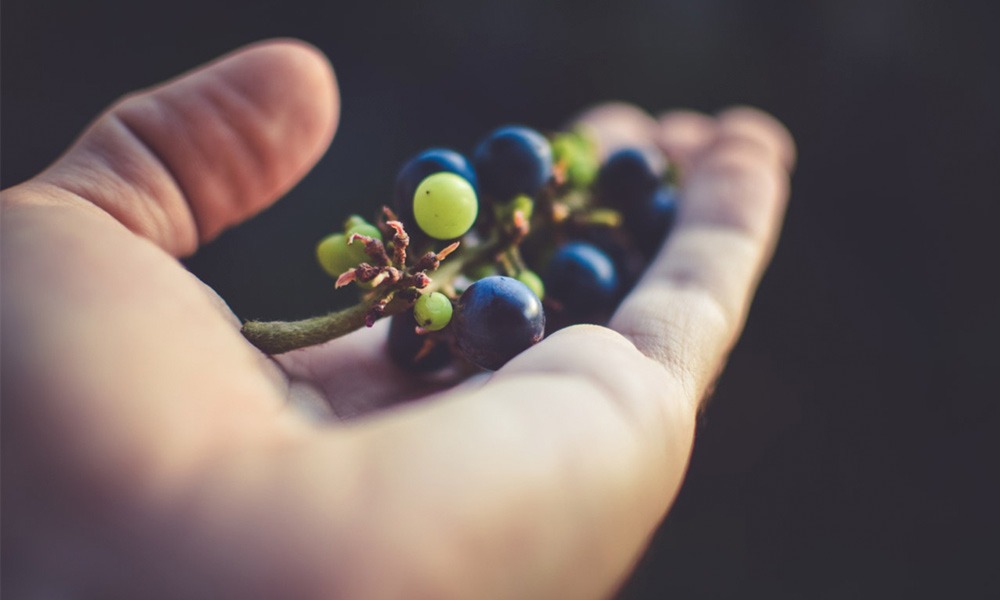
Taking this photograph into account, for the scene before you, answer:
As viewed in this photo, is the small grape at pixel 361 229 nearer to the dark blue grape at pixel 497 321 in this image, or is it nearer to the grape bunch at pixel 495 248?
the grape bunch at pixel 495 248

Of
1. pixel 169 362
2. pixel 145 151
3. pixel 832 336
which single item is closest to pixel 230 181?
pixel 145 151

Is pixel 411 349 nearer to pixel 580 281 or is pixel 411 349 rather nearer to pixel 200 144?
pixel 580 281

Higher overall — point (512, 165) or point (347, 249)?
point (512, 165)

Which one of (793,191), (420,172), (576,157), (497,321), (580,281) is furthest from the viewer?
(793,191)

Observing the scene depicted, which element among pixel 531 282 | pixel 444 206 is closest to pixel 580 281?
pixel 531 282

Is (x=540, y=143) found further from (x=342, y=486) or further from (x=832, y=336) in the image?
(x=832, y=336)

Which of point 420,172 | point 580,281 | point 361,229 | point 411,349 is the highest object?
point 420,172
